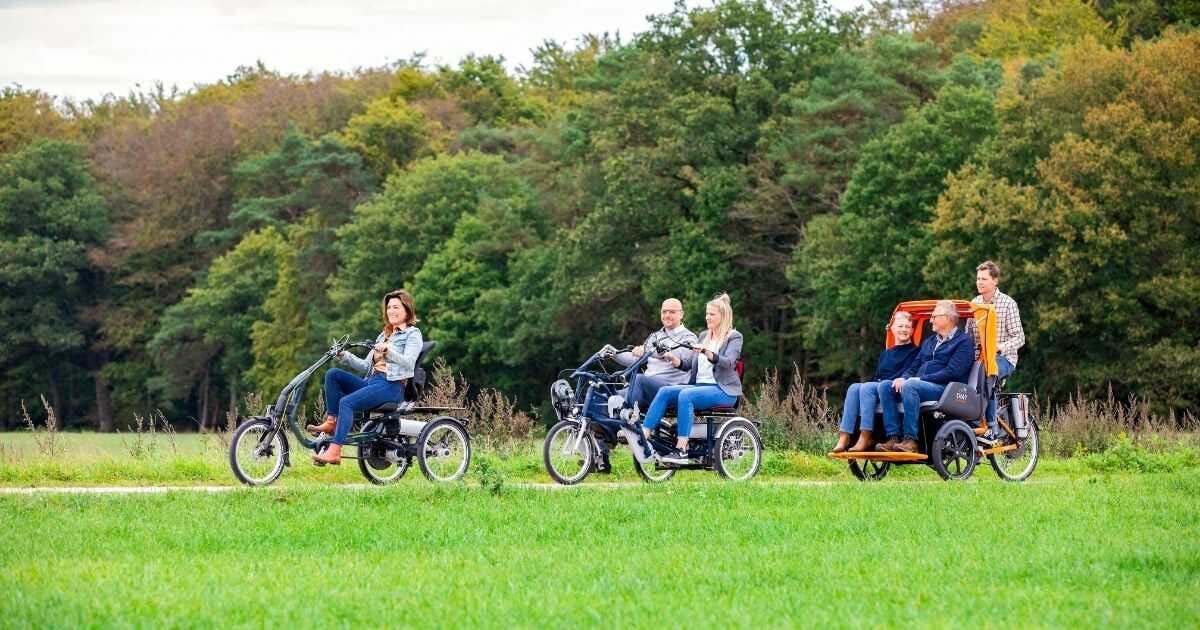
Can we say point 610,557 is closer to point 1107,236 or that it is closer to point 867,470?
point 867,470

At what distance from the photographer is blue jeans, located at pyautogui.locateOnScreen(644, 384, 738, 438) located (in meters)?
15.5

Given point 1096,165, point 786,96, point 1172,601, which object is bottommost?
point 1172,601

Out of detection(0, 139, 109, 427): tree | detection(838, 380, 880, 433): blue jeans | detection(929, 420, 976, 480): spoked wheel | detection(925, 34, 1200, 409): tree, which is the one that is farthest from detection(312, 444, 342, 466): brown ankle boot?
detection(0, 139, 109, 427): tree

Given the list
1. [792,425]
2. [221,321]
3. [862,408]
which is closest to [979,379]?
[862,408]

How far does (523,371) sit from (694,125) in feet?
38.7

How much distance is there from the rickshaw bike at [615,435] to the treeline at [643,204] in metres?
26.9

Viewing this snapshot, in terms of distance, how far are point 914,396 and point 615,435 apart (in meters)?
2.57

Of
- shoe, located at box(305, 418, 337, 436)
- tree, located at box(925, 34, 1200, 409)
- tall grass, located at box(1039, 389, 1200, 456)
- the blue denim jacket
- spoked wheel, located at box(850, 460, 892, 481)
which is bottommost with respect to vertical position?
spoked wheel, located at box(850, 460, 892, 481)

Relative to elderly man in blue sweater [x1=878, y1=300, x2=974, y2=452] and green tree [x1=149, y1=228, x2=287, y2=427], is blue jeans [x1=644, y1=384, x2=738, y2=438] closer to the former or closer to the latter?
elderly man in blue sweater [x1=878, y1=300, x2=974, y2=452]

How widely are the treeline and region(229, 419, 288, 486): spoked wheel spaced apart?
29.1m

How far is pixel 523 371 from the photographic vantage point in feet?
201

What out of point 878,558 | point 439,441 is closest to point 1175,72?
point 439,441

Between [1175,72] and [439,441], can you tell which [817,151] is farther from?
[439,441]

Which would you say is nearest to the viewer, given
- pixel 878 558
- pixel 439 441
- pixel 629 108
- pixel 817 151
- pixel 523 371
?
pixel 878 558
